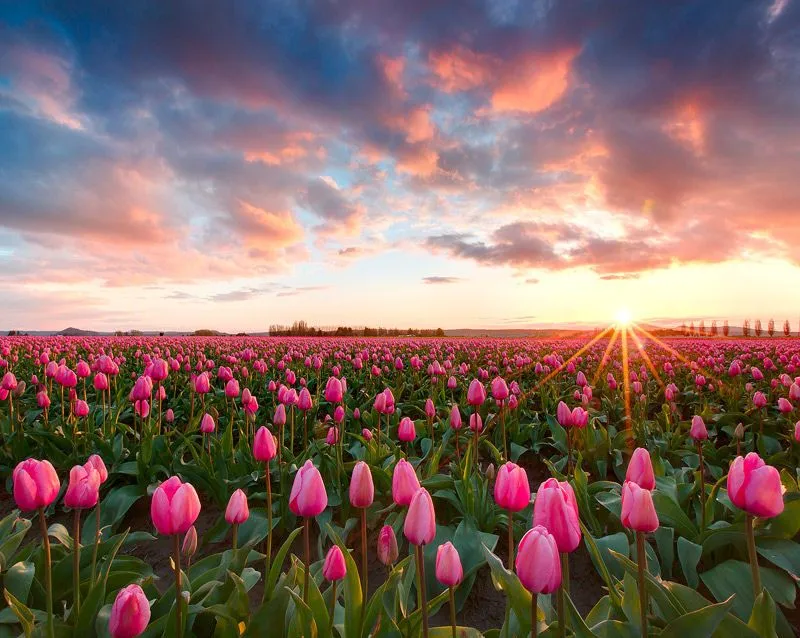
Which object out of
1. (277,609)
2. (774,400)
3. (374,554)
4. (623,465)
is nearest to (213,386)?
(374,554)

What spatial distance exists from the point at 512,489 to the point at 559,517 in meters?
0.42

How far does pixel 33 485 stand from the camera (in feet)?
6.59

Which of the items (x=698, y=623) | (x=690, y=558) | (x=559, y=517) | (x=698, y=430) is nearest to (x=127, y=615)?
(x=559, y=517)

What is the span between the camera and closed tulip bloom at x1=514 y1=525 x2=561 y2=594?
4.75 ft

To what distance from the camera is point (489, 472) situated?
3.65 meters

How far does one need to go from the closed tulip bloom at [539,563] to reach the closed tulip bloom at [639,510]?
0.46 meters

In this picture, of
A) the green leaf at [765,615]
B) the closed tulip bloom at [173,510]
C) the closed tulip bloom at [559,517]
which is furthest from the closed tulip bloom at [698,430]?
the closed tulip bloom at [173,510]

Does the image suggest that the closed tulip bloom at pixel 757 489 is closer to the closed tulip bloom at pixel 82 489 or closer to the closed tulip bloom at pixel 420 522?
the closed tulip bloom at pixel 420 522

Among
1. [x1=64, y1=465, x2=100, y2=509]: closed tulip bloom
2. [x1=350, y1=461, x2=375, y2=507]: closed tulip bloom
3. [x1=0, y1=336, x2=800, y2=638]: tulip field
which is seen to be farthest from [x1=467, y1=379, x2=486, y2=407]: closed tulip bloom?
[x1=64, y1=465, x2=100, y2=509]: closed tulip bloom

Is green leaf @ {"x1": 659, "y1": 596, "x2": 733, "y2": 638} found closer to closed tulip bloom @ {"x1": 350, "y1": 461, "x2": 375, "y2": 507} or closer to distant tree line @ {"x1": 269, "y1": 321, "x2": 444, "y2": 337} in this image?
closed tulip bloom @ {"x1": 350, "y1": 461, "x2": 375, "y2": 507}

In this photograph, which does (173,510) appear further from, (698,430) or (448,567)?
(698,430)

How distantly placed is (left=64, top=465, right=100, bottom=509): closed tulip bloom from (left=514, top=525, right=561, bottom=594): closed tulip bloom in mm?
1760

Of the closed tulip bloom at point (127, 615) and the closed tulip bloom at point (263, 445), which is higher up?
the closed tulip bloom at point (263, 445)

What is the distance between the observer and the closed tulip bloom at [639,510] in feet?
5.77
